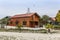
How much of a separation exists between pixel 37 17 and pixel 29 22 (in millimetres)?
3568

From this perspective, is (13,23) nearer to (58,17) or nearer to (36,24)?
(36,24)

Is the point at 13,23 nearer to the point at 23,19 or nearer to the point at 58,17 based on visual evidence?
the point at 23,19

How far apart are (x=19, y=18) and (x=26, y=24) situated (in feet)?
10.4

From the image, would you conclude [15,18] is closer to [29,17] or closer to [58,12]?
[29,17]

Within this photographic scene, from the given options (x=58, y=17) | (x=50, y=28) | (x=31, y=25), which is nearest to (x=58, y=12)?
(x=58, y=17)

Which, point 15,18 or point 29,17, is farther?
point 15,18

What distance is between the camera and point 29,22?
62594 mm

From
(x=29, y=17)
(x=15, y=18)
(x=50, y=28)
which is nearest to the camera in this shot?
(x=50, y=28)

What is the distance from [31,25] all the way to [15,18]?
20.5 ft

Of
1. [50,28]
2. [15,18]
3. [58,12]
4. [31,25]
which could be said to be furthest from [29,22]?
[50,28]

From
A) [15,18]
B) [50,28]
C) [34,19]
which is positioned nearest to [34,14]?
[34,19]

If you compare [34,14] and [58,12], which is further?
[58,12]

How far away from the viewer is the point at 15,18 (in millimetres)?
66312

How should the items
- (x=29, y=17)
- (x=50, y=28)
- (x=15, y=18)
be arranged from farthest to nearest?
(x=15, y=18)
(x=29, y=17)
(x=50, y=28)
